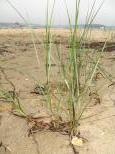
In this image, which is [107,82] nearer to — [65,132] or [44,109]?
[44,109]

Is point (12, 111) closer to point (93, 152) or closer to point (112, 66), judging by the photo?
point (93, 152)

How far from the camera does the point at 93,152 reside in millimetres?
1826

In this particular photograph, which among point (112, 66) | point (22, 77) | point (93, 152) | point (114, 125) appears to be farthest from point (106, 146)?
point (112, 66)

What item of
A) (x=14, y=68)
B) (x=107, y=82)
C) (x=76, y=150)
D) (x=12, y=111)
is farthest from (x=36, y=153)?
(x=14, y=68)

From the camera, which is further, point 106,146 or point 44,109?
point 44,109

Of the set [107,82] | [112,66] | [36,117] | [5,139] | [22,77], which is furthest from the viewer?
[112,66]

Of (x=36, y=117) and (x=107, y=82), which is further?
(x=107, y=82)

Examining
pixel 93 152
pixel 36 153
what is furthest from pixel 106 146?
pixel 36 153

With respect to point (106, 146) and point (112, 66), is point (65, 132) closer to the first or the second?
point (106, 146)

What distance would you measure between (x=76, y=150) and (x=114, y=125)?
1.03ft

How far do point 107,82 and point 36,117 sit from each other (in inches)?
31.8

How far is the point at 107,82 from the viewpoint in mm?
2752

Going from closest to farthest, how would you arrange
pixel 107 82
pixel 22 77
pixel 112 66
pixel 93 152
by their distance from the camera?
pixel 93 152, pixel 107 82, pixel 22 77, pixel 112 66

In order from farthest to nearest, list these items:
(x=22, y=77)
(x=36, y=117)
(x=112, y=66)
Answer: (x=112, y=66) < (x=22, y=77) < (x=36, y=117)
